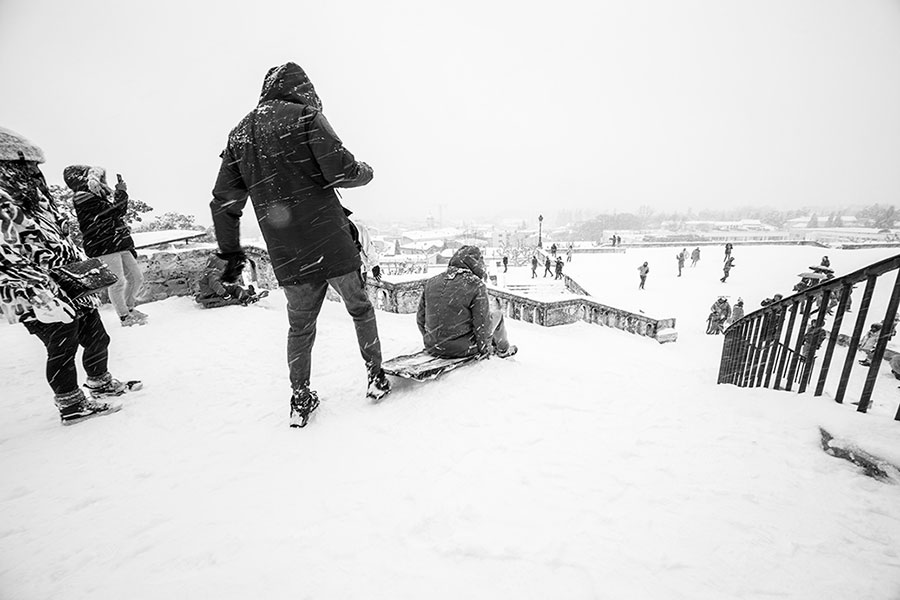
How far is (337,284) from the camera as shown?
256cm

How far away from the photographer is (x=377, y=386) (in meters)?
2.93

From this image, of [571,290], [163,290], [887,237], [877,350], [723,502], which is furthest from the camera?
[887,237]

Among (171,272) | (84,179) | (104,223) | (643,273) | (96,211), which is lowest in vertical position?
(643,273)

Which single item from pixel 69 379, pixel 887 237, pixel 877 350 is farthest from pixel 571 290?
pixel 887 237

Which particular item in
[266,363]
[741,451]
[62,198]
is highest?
[62,198]

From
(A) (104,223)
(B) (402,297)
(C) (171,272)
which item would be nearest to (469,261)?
(B) (402,297)

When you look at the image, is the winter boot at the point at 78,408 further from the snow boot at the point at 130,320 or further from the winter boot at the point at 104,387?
the snow boot at the point at 130,320

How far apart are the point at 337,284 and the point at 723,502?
255cm

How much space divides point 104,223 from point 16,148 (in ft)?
8.08

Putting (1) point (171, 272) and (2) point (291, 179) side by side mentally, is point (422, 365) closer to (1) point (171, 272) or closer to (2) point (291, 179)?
(2) point (291, 179)

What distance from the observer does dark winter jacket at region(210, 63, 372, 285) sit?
2.27 metres

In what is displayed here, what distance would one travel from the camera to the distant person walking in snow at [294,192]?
7.46ft

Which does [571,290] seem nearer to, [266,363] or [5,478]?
[266,363]

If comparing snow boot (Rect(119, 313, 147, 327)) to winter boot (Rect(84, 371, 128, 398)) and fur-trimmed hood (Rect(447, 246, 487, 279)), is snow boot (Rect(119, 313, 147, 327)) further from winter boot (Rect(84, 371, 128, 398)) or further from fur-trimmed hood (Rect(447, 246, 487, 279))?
fur-trimmed hood (Rect(447, 246, 487, 279))
